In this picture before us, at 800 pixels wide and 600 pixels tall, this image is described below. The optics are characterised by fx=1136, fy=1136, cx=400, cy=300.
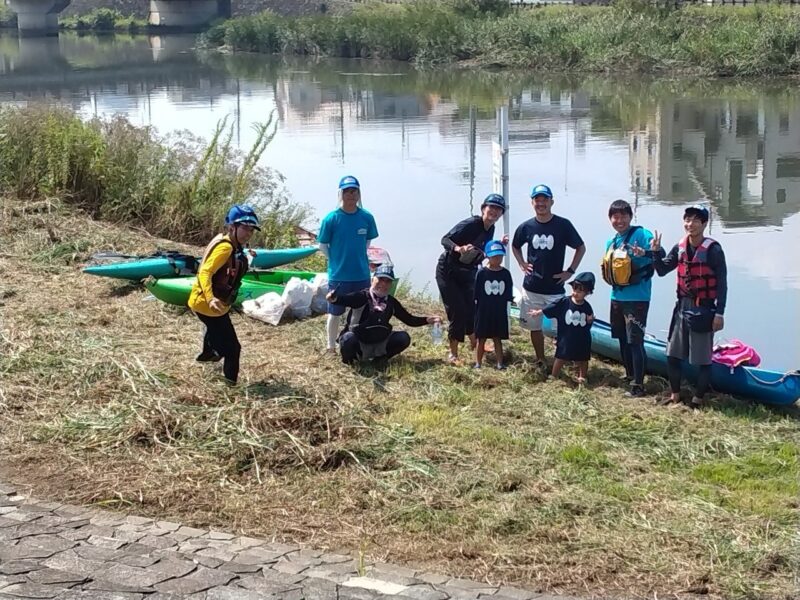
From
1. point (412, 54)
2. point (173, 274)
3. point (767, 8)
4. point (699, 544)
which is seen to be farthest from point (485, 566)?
point (412, 54)

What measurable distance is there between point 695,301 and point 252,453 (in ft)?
11.3

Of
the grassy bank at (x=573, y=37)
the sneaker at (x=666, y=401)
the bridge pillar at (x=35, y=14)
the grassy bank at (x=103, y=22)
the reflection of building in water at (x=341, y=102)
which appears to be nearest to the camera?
the sneaker at (x=666, y=401)

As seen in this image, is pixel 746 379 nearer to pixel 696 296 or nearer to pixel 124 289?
pixel 696 296

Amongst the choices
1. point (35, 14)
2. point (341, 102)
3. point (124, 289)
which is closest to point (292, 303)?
point (124, 289)

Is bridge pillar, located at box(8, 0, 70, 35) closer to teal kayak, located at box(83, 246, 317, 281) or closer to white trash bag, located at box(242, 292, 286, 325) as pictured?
teal kayak, located at box(83, 246, 317, 281)

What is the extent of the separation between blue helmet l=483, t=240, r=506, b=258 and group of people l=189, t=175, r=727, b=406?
0.01 metres

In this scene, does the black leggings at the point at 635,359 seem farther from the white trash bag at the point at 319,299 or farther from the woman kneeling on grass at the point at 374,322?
the white trash bag at the point at 319,299

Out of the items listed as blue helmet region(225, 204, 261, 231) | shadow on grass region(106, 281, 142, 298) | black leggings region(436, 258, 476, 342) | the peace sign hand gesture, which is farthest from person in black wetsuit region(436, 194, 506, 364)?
shadow on grass region(106, 281, 142, 298)

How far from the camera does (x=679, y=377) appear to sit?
28.0 ft

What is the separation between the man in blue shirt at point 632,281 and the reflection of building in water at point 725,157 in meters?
9.56

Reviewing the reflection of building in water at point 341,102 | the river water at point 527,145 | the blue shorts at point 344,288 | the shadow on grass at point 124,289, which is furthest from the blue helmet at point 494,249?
the reflection of building in water at point 341,102

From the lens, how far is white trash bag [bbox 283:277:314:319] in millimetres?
10750

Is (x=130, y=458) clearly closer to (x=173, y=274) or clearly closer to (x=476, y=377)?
(x=476, y=377)

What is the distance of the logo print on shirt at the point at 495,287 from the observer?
9.26 meters
